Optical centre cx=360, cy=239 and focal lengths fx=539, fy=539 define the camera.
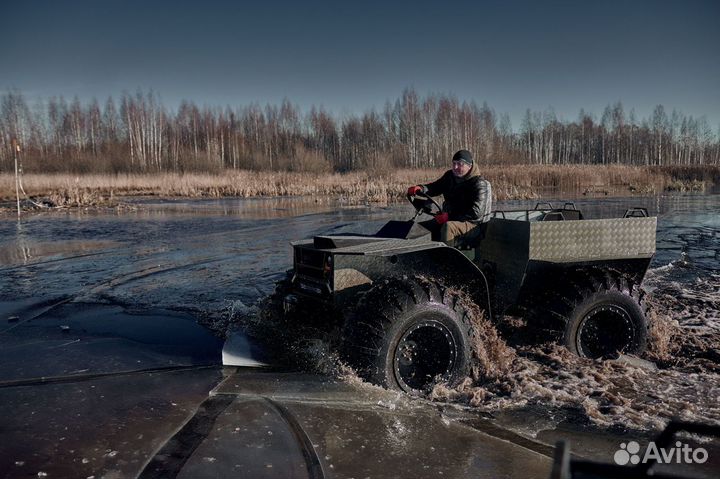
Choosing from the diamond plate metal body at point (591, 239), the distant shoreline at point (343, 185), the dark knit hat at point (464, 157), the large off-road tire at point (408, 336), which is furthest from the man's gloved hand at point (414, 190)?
the distant shoreline at point (343, 185)

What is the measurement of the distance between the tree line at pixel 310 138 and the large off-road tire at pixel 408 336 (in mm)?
47924

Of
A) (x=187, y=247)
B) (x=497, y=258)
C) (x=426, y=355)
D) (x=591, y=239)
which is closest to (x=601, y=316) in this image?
(x=591, y=239)

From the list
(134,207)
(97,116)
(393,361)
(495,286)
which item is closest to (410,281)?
(393,361)

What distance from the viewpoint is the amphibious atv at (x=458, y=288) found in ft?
12.6

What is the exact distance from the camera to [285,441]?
311 centimetres

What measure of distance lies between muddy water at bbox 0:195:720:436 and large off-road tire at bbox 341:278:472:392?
282 mm

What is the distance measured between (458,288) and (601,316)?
1.41m

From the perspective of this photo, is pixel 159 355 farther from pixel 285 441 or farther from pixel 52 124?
pixel 52 124

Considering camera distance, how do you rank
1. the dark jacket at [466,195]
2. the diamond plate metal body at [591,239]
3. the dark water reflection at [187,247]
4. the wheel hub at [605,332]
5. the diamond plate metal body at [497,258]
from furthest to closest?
the dark water reflection at [187,247] < the dark jacket at [466,195] < the wheel hub at [605,332] < the diamond plate metal body at [591,239] < the diamond plate metal body at [497,258]

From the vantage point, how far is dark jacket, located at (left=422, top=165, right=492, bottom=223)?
16.3ft

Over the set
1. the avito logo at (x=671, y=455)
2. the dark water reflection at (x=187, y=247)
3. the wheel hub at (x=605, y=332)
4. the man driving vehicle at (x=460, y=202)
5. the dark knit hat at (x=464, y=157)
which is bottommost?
the avito logo at (x=671, y=455)

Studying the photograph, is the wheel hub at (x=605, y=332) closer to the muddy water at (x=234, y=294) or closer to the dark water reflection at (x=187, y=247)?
the muddy water at (x=234, y=294)

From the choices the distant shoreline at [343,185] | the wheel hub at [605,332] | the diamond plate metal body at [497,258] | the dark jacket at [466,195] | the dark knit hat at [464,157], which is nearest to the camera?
the diamond plate metal body at [497,258]

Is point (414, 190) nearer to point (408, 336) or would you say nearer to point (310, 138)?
point (408, 336)
